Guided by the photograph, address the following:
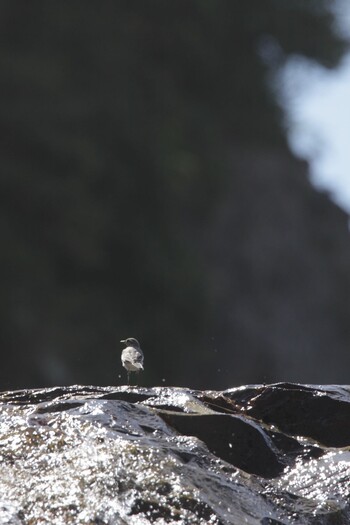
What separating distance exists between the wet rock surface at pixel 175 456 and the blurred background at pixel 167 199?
50.1 feet

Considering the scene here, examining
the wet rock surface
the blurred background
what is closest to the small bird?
the wet rock surface

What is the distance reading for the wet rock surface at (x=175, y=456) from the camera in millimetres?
4621

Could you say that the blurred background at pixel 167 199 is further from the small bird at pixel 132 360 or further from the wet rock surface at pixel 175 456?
the wet rock surface at pixel 175 456

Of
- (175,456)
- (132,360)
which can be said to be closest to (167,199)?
(132,360)

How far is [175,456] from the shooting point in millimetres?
4973

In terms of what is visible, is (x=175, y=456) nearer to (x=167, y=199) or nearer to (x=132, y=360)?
(x=132, y=360)

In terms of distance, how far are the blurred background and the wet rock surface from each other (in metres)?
15.3

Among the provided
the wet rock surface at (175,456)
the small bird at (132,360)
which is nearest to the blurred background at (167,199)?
the small bird at (132,360)

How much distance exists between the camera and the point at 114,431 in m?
5.14

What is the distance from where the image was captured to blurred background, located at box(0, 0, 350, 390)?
2486 centimetres

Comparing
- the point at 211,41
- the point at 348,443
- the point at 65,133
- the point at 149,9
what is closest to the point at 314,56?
the point at 211,41

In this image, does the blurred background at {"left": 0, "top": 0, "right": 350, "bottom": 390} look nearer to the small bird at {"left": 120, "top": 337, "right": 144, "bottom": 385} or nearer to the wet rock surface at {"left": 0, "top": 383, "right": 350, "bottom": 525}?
the small bird at {"left": 120, "top": 337, "right": 144, "bottom": 385}

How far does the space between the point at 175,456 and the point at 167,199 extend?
73.8 ft

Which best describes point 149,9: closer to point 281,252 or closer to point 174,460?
point 281,252
